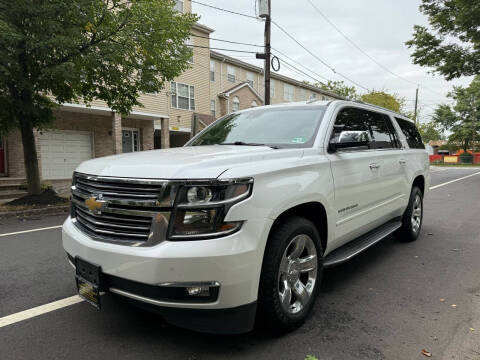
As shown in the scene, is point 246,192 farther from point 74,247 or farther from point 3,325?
point 3,325

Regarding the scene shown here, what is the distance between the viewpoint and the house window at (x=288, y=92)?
33.8 metres

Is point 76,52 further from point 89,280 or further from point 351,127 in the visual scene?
point 89,280

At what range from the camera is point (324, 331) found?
2.74m

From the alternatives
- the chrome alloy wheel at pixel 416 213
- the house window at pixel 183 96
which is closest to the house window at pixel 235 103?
the house window at pixel 183 96

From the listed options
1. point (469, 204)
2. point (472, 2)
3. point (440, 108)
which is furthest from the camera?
point (440, 108)

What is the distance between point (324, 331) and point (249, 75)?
93.4 feet

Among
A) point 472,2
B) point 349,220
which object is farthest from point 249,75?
point 349,220

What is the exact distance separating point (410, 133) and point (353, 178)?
108 inches

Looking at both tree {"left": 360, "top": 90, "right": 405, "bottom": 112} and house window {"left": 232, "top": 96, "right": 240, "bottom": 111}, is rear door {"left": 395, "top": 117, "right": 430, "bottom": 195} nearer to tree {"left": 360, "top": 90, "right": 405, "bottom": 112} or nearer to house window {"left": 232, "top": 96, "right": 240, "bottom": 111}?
house window {"left": 232, "top": 96, "right": 240, "bottom": 111}

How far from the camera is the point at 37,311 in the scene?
3.06m

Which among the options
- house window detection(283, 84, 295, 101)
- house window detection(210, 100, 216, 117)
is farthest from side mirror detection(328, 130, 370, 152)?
house window detection(283, 84, 295, 101)

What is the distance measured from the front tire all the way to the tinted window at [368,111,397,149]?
195 cm

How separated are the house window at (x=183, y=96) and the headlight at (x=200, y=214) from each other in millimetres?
19847

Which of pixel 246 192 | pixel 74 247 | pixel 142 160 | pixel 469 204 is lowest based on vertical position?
pixel 469 204
